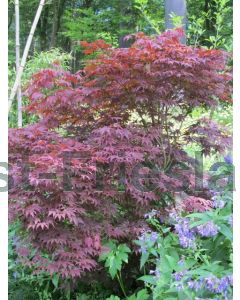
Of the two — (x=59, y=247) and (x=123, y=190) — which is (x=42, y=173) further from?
(x=123, y=190)

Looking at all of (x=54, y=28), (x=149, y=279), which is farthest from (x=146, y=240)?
(x=54, y=28)

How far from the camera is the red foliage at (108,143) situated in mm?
1880

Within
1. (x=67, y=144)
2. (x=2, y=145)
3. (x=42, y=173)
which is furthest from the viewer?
(x=67, y=144)

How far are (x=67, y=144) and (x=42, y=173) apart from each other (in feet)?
0.74

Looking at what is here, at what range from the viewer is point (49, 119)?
2430 millimetres

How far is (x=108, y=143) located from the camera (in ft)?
6.68

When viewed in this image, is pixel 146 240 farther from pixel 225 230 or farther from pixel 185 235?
pixel 225 230

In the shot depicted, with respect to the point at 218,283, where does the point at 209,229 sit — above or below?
above

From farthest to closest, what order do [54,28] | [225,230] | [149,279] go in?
[54,28] < [149,279] < [225,230]

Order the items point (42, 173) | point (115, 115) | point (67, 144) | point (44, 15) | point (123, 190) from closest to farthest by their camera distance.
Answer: point (42, 173) < point (67, 144) < point (123, 190) < point (115, 115) < point (44, 15)

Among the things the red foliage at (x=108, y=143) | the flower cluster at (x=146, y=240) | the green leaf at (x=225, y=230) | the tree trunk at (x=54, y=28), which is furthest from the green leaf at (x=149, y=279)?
the tree trunk at (x=54, y=28)

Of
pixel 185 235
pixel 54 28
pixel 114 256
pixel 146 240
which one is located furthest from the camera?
pixel 54 28

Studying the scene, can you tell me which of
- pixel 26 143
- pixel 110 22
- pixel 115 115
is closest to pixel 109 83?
pixel 115 115

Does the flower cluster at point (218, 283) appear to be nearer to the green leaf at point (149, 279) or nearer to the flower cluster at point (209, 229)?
the flower cluster at point (209, 229)
